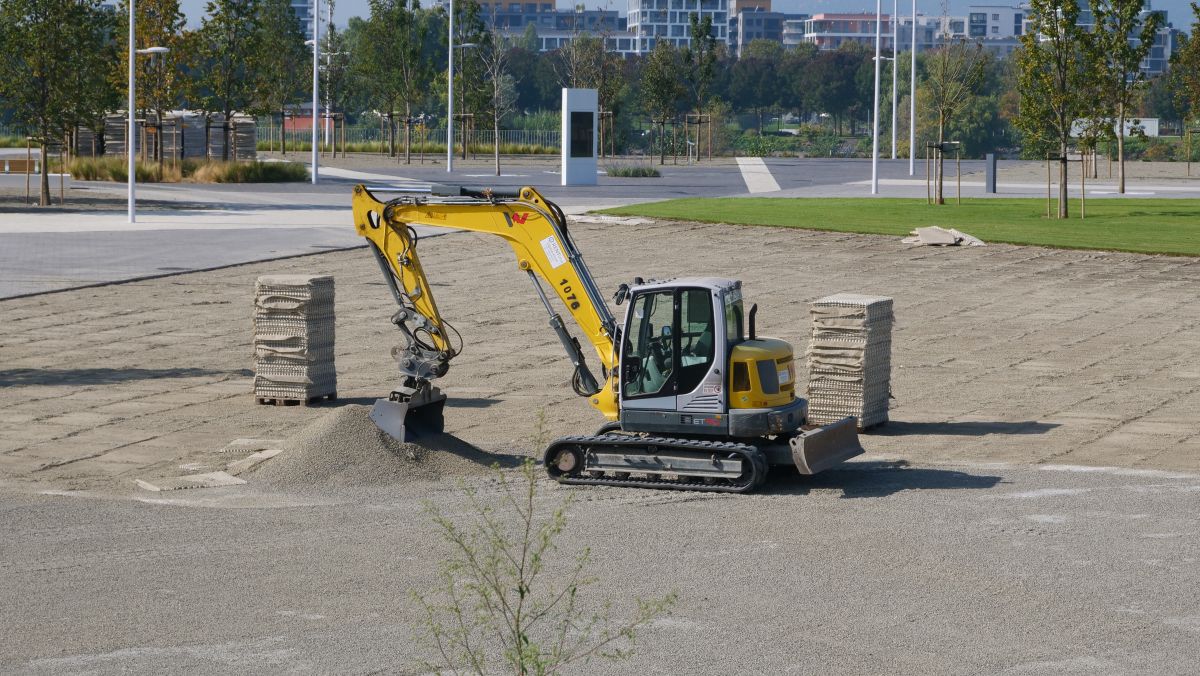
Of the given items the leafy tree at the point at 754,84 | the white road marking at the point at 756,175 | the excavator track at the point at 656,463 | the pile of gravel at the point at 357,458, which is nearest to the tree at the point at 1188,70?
the white road marking at the point at 756,175

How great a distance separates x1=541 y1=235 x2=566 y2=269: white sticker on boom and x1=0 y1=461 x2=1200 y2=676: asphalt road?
2257mm

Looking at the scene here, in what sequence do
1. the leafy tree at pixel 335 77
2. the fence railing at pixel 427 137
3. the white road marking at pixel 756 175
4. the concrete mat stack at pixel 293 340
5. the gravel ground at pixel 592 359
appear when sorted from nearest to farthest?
the gravel ground at pixel 592 359, the concrete mat stack at pixel 293 340, the white road marking at pixel 756 175, the leafy tree at pixel 335 77, the fence railing at pixel 427 137

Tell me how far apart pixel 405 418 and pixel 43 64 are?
29.9 metres

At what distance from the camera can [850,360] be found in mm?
16375

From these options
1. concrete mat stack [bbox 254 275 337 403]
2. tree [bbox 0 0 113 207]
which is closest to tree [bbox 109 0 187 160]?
tree [bbox 0 0 113 207]

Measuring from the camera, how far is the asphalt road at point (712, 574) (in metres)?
9.38

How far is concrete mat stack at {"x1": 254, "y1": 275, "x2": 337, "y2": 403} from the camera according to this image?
17.7 metres

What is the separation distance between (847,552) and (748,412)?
228 cm

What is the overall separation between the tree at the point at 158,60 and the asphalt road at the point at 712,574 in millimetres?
44467

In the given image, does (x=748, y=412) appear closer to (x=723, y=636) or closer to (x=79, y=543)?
(x=723, y=636)

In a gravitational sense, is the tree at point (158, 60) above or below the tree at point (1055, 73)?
above

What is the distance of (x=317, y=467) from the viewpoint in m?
14.3

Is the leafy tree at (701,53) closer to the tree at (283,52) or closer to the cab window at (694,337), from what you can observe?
the tree at (283,52)

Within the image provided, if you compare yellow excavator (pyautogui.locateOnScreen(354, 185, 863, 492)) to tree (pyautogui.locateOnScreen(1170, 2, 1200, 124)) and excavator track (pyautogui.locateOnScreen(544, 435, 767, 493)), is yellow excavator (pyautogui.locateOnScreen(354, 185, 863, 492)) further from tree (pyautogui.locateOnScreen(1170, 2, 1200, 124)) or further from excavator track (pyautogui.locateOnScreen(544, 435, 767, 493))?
tree (pyautogui.locateOnScreen(1170, 2, 1200, 124))
